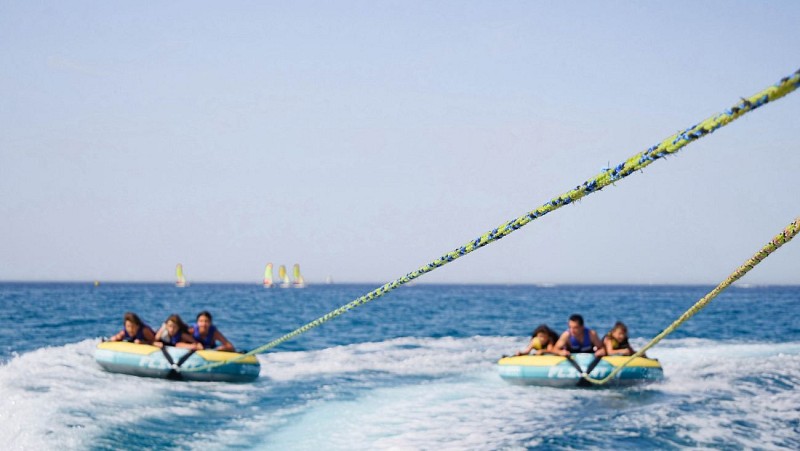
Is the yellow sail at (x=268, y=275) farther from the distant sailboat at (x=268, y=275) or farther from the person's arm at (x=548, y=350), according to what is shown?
the person's arm at (x=548, y=350)

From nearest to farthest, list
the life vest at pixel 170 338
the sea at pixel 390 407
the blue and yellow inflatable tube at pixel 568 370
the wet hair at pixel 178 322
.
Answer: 1. the sea at pixel 390 407
2. the blue and yellow inflatable tube at pixel 568 370
3. the wet hair at pixel 178 322
4. the life vest at pixel 170 338

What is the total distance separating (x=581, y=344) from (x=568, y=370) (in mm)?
799

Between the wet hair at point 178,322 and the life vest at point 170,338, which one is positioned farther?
the life vest at point 170,338

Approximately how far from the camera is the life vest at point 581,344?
14086mm

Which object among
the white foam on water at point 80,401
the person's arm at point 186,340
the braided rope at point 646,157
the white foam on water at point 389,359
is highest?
the braided rope at point 646,157

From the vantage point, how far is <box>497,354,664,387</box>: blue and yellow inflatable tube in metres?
13.5

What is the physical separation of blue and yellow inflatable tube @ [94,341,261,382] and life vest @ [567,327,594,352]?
239 inches

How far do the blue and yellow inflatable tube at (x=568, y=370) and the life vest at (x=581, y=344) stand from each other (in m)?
0.44

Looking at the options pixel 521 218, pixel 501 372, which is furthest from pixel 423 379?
pixel 521 218

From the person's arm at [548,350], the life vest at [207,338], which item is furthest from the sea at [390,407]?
the life vest at [207,338]

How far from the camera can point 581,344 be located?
46.3 feet

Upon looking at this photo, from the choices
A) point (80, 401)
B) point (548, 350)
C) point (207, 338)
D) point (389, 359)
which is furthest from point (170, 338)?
point (548, 350)

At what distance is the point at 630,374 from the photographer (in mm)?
13719

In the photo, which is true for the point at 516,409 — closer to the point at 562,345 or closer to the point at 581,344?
the point at 562,345
